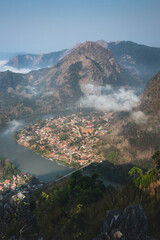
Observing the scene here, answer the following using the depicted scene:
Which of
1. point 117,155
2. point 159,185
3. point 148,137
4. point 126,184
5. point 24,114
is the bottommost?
point 24,114

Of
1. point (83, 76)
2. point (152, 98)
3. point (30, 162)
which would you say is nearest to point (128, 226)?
point (30, 162)

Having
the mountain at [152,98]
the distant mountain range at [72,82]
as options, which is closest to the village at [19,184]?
the mountain at [152,98]

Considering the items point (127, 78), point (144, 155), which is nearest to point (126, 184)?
point (144, 155)

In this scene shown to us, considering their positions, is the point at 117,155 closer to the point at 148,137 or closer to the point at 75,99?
the point at 148,137

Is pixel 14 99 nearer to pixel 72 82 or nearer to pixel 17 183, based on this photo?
pixel 72 82

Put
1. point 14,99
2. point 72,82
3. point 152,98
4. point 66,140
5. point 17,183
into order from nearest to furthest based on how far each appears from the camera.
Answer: point 17,183, point 152,98, point 66,140, point 14,99, point 72,82

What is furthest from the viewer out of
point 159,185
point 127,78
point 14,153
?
point 127,78

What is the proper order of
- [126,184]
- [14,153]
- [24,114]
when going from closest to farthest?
[126,184], [14,153], [24,114]
